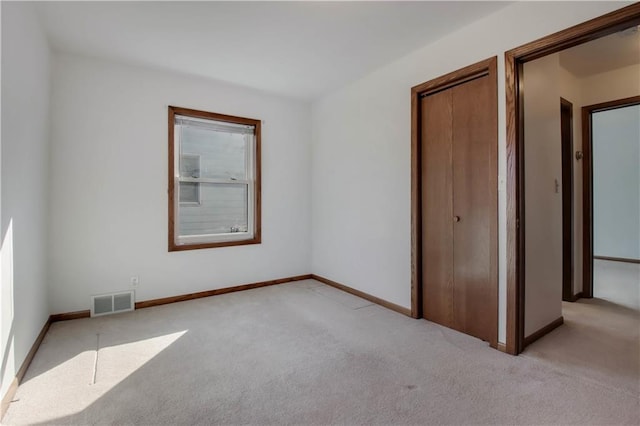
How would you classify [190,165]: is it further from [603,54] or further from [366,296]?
[603,54]

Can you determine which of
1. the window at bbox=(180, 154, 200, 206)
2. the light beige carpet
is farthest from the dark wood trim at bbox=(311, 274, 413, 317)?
the window at bbox=(180, 154, 200, 206)

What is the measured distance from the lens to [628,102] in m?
3.48

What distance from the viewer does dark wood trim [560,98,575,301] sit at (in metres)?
3.67

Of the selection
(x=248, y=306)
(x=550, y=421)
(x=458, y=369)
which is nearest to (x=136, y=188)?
(x=248, y=306)

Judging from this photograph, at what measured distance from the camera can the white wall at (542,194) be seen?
2.50 meters

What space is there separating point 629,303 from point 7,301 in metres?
5.37

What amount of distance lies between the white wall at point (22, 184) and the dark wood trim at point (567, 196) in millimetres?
4861

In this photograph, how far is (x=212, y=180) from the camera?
3967mm

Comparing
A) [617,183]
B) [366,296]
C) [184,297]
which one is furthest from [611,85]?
[184,297]

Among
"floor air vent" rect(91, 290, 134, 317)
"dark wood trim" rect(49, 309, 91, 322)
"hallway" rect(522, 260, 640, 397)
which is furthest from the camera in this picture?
"floor air vent" rect(91, 290, 134, 317)

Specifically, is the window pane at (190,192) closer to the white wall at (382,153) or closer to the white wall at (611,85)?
the white wall at (382,153)

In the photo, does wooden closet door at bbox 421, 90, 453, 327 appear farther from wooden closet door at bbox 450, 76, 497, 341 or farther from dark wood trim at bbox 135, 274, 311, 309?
dark wood trim at bbox 135, 274, 311, 309

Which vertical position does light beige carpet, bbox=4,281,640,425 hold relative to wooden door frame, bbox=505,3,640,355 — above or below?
below

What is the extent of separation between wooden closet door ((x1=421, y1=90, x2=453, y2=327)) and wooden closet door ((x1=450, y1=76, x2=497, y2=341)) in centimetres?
6
